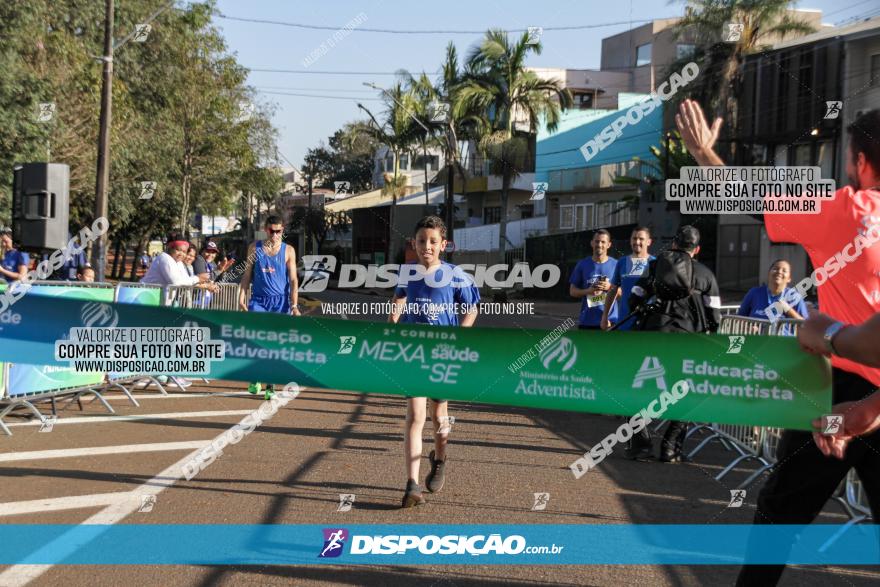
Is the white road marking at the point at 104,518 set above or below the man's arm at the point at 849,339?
below

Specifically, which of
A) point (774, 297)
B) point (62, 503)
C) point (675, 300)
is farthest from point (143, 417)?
point (774, 297)

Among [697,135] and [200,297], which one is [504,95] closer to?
[200,297]

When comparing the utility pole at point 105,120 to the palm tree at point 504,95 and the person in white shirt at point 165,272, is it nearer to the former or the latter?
the person in white shirt at point 165,272

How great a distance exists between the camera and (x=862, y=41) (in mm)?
32438

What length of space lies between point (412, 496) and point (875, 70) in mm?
31104

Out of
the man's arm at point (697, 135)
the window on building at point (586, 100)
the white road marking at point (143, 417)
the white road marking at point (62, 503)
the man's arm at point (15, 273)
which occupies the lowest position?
the white road marking at point (143, 417)

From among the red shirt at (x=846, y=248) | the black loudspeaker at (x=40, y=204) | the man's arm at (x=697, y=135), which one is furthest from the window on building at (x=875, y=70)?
the man's arm at (x=697, y=135)

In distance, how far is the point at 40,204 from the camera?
644 cm

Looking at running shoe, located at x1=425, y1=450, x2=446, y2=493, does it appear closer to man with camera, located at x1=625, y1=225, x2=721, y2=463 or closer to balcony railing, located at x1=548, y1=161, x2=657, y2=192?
man with camera, located at x1=625, y1=225, x2=721, y2=463

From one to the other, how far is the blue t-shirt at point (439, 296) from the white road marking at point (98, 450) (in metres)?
2.98

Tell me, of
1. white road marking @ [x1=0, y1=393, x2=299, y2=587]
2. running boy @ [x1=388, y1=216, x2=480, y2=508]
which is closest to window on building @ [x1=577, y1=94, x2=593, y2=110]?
white road marking @ [x1=0, y1=393, x2=299, y2=587]

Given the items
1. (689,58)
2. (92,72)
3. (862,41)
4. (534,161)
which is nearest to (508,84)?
(689,58)

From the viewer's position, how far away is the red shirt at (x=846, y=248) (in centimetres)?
330

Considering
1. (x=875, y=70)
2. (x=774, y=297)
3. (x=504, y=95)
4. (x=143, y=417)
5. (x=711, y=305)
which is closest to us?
(x=711, y=305)
